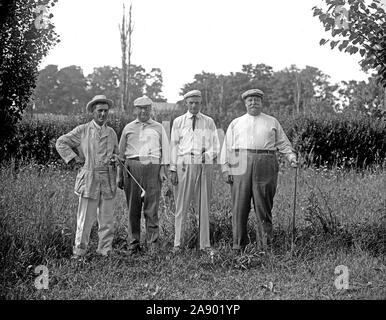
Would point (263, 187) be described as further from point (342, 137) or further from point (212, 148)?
point (342, 137)

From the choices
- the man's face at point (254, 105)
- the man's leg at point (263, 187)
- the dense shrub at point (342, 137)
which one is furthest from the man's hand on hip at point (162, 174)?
the dense shrub at point (342, 137)

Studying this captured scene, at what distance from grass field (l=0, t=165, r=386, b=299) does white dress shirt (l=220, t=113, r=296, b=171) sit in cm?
93

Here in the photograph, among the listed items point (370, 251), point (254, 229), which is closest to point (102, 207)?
point (254, 229)

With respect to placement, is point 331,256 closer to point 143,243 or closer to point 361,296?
point 361,296

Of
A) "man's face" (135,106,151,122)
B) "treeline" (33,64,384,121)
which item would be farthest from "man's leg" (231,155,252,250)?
"treeline" (33,64,384,121)

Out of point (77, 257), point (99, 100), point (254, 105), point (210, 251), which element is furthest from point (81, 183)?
point (254, 105)

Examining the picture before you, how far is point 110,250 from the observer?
5.36m

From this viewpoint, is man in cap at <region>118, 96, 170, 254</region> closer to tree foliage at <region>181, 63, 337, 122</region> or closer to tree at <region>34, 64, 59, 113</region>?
tree at <region>34, 64, 59, 113</region>

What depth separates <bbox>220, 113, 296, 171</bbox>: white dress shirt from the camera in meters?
5.54

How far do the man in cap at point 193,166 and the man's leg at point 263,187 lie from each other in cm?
58

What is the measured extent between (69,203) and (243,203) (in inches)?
101

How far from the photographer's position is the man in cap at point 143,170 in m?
5.58

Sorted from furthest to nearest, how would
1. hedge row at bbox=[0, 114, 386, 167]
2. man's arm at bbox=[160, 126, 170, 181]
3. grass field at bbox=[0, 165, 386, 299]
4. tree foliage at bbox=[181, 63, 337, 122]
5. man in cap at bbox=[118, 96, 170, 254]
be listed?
tree foliage at bbox=[181, 63, 337, 122] → hedge row at bbox=[0, 114, 386, 167] → man's arm at bbox=[160, 126, 170, 181] → man in cap at bbox=[118, 96, 170, 254] → grass field at bbox=[0, 165, 386, 299]

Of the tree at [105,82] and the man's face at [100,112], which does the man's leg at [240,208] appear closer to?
the man's face at [100,112]
